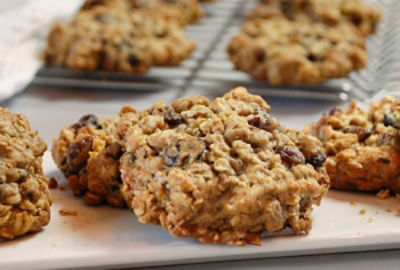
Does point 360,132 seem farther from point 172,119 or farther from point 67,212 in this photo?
point 67,212

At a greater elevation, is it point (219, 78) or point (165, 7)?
point (165, 7)

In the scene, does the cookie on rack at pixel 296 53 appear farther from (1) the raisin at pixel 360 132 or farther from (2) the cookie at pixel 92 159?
(2) the cookie at pixel 92 159

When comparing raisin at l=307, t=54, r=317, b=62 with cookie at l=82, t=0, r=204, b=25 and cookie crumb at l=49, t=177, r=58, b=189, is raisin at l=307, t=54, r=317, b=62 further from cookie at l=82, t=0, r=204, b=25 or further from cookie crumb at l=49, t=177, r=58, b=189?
cookie crumb at l=49, t=177, r=58, b=189

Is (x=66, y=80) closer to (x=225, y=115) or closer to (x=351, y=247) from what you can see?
(x=225, y=115)

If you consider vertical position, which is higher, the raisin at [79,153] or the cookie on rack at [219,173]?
the cookie on rack at [219,173]

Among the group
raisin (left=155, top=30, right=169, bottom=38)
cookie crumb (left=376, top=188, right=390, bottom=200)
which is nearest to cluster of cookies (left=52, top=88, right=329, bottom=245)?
cookie crumb (left=376, top=188, right=390, bottom=200)

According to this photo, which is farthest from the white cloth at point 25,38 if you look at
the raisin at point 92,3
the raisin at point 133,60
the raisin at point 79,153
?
the raisin at point 79,153

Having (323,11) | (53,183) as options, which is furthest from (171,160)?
(323,11)
